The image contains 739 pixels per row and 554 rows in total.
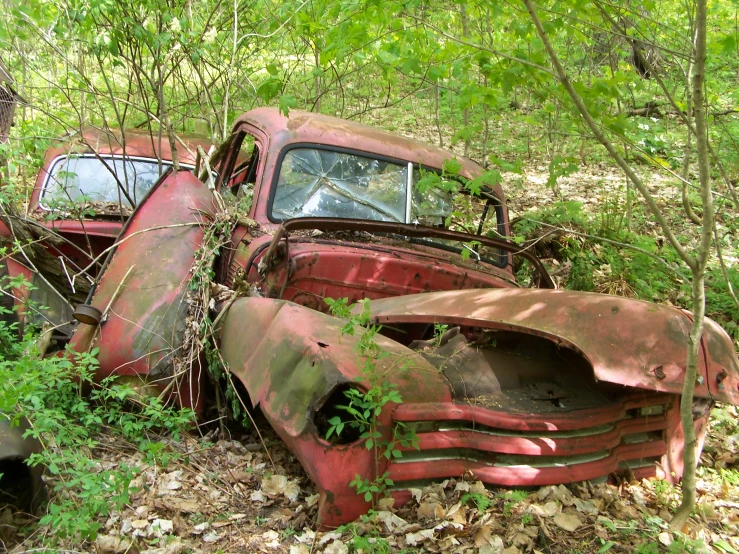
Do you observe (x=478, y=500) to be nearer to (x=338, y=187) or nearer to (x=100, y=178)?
(x=338, y=187)

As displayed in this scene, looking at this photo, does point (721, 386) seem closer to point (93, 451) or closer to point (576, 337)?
point (576, 337)

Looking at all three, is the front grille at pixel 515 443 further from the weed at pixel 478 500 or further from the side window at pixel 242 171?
the side window at pixel 242 171

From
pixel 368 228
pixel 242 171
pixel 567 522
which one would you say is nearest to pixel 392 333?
pixel 368 228

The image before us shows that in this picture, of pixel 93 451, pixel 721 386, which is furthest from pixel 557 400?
pixel 93 451

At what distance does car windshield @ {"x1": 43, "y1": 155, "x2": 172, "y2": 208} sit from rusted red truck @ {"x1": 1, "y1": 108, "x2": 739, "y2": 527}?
1.38 m

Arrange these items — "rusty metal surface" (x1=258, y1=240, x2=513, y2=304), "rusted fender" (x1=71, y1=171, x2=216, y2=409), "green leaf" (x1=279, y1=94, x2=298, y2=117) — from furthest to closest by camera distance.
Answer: "green leaf" (x1=279, y1=94, x2=298, y2=117)
"rusty metal surface" (x1=258, y1=240, x2=513, y2=304)
"rusted fender" (x1=71, y1=171, x2=216, y2=409)

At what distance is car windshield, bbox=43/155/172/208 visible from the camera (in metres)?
5.28

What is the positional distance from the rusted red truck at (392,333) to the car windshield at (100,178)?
1.38 meters

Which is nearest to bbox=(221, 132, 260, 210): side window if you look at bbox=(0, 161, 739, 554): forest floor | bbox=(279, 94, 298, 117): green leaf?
bbox=(279, 94, 298, 117): green leaf

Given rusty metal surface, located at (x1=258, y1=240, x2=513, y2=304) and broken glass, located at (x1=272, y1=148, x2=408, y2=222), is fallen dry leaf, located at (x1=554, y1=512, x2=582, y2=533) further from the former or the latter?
broken glass, located at (x1=272, y1=148, x2=408, y2=222)

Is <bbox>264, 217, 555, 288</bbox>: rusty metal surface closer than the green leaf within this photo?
Yes

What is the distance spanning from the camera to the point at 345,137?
4324mm

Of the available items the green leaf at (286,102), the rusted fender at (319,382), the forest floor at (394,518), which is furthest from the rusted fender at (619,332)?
the green leaf at (286,102)

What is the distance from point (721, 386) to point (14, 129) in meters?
7.35
